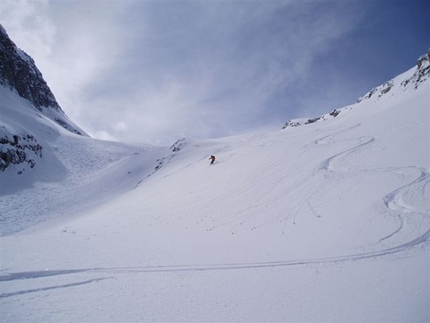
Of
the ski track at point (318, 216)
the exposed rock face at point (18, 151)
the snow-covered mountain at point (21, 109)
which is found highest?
the snow-covered mountain at point (21, 109)

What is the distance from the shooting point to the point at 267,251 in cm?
664

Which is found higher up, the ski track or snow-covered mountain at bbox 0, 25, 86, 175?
snow-covered mountain at bbox 0, 25, 86, 175

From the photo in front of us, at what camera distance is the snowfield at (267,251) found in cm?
380

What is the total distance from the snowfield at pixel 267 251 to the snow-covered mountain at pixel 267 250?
1.3 inches

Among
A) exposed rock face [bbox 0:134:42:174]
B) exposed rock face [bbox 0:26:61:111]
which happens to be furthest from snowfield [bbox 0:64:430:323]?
exposed rock face [bbox 0:26:61:111]

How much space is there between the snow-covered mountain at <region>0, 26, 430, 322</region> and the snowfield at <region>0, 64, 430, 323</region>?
0.10ft

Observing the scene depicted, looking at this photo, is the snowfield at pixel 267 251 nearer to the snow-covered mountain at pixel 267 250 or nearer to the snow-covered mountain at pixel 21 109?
the snow-covered mountain at pixel 267 250

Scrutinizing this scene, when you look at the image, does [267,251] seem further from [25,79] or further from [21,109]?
[25,79]

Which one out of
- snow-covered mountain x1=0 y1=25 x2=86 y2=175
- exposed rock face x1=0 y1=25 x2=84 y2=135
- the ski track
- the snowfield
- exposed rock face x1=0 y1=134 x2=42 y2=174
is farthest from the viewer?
exposed rock face x1=0 y1=25 x2=84 y2=135

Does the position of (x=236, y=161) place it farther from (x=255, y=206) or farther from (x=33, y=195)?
(x=33, y=195)

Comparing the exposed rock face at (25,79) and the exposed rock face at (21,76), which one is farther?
the exposed rock face at (25,79)

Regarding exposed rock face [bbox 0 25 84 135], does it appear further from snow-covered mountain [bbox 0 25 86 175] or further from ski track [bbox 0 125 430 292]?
ski track [bbox 0 125 430 292]

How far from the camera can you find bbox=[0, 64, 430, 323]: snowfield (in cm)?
380

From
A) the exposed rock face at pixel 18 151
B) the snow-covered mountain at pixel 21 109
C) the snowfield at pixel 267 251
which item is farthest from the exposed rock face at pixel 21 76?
the snowfield at pixel 267 251
